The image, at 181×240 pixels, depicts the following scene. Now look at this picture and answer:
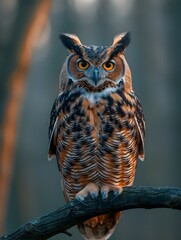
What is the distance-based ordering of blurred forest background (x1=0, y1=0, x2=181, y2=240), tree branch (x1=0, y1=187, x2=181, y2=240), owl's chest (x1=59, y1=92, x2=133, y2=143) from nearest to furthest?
tree branch (x1=0, y1=187, x2=181, y2=240) → owl's chest (x1=59, y1=92, x2=133, y2=143) → blurred forest background (x1=0, y1=0, x2=181, y2=240)

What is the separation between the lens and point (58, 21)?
13.9m

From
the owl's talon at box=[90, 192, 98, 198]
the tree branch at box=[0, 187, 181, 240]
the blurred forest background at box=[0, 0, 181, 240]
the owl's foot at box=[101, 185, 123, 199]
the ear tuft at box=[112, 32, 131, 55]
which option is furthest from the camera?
the blurred forest background at box=[0, 0, 181, 240]

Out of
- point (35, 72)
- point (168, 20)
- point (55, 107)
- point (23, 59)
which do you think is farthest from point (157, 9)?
point (55, 107)

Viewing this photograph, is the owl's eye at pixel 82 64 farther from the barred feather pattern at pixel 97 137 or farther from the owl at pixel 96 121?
the barred feather pattern at pixel 97 137

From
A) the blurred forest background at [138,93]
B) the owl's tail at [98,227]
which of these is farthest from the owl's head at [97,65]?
the blurred forest background at [138,93]

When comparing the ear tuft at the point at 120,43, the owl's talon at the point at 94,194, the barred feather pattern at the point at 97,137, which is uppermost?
the ear tuft at the point at 120,43

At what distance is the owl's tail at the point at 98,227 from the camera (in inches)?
155

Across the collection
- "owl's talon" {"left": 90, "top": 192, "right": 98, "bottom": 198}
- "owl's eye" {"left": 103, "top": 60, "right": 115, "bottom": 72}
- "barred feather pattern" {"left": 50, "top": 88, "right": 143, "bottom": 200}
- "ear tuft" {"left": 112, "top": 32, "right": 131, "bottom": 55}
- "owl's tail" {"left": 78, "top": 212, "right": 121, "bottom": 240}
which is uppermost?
"ear tuft" {"left": 112, "top": 32, "right": 131, "bottom": 55}

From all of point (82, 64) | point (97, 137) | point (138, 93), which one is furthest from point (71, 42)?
point (138, 93)

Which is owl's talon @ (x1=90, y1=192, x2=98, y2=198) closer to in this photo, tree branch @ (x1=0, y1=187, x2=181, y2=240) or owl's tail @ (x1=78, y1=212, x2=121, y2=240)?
tree branch @ (x1=0, y1=187, x2=181, y2=240)

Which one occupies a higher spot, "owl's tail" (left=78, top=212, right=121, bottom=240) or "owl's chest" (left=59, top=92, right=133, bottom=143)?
"owl's chest" (left=59, top=92, right=133, bottom=143)

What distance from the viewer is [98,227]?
157 inches

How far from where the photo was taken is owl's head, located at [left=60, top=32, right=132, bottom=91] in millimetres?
3549

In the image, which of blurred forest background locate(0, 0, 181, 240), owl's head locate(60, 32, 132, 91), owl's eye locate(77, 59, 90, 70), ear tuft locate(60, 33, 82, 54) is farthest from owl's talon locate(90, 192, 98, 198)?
blurred forest background locate(0, 0, 181, 240)
